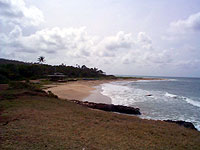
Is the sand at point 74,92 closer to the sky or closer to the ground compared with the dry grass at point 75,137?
closer to the ground

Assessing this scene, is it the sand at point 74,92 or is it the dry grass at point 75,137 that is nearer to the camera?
the dry grass at point 75,137

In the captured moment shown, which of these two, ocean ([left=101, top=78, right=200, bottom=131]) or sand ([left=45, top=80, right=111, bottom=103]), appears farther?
sand ([left=45, top=80, right=111, bottom=103])

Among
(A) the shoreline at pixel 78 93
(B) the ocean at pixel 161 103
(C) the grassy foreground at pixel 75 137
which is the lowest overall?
(B) the ocean at pixel 161 103

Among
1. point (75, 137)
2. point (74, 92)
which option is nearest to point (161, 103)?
point (74, 92)

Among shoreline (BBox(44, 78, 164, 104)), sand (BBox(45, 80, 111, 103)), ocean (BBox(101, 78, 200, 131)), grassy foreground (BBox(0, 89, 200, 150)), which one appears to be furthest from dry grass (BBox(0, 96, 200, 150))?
sand (BBox(45, 80, 111, 103))

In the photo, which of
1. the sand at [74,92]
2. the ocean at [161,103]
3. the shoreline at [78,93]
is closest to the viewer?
the ocean at [161,103]

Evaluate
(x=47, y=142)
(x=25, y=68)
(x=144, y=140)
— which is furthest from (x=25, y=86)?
(x=25, y=68)

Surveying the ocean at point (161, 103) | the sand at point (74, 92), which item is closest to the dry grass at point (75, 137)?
the ocean at point (161, 103)

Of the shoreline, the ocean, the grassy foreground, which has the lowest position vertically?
the ocean

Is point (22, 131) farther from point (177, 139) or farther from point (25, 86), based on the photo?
point (25, 86)

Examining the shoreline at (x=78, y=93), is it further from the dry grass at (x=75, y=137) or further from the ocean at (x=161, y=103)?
the dry grass at (x=75, y=137)

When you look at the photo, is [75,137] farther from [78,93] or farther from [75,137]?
[78,93]

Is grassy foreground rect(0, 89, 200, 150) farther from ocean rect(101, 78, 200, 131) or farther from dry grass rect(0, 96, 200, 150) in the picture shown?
ocean rect(101, 78, 200, 131)

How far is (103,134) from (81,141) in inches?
49.0
